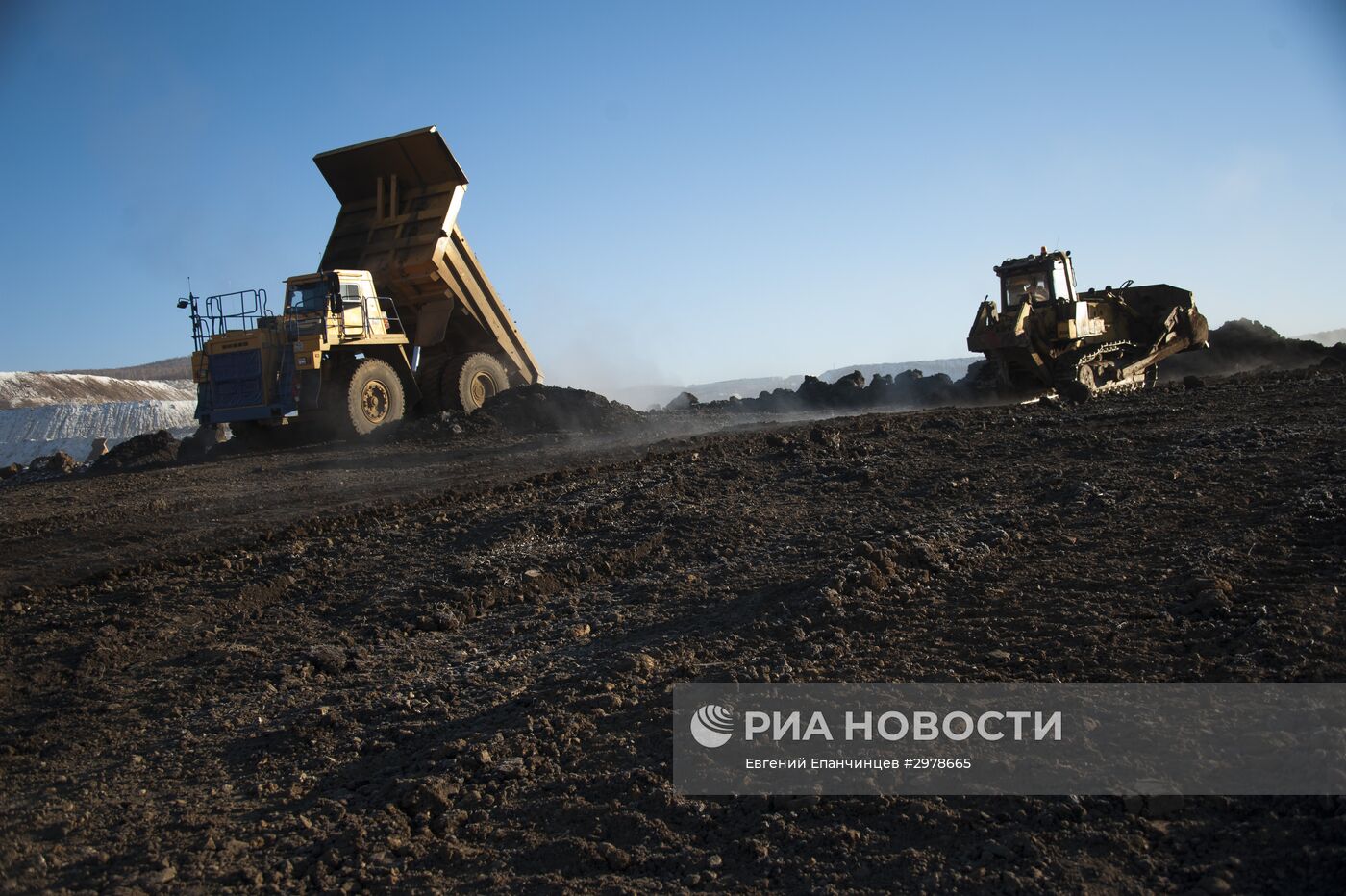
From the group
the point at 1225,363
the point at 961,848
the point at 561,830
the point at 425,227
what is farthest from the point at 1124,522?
the point at 1225,363

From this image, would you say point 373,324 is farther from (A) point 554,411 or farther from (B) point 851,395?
(B) point 851,395

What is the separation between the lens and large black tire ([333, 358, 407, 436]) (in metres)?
14.8

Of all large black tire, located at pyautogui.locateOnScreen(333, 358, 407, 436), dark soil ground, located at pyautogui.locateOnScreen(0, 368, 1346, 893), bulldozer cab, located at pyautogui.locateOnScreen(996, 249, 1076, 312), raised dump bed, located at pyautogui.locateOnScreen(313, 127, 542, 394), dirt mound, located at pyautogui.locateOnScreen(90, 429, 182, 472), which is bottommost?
dark soil ground, located at pyautogui.locateOnScreen(0, 368, 1346, 893)

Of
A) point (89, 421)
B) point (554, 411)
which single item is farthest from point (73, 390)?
point (554, 411)

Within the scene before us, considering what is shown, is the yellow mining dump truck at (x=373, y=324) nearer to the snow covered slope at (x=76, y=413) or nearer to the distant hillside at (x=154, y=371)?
the snow covered slope at (x=76, y=413)

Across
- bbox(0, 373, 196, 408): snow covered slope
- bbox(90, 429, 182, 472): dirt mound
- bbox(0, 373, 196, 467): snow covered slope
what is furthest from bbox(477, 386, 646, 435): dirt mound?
bbox(0, 373, 196, 408): snow covered slope

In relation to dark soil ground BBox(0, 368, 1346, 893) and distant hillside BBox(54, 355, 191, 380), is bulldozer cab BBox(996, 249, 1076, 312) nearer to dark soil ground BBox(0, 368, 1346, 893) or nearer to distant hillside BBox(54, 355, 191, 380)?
dark soil ground BBox(0, 368, 1346, 893)

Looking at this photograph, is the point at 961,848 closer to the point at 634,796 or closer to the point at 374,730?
the point at 634,796

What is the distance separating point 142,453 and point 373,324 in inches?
207

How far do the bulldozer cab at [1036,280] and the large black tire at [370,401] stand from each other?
10131 mm

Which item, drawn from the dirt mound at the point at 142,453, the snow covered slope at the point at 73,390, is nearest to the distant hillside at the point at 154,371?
the snow covered slope at the point at 73,390

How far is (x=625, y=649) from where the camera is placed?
5121 mm

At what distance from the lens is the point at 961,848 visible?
317 cm

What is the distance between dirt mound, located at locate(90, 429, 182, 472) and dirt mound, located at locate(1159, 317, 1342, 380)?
64.3 ft
